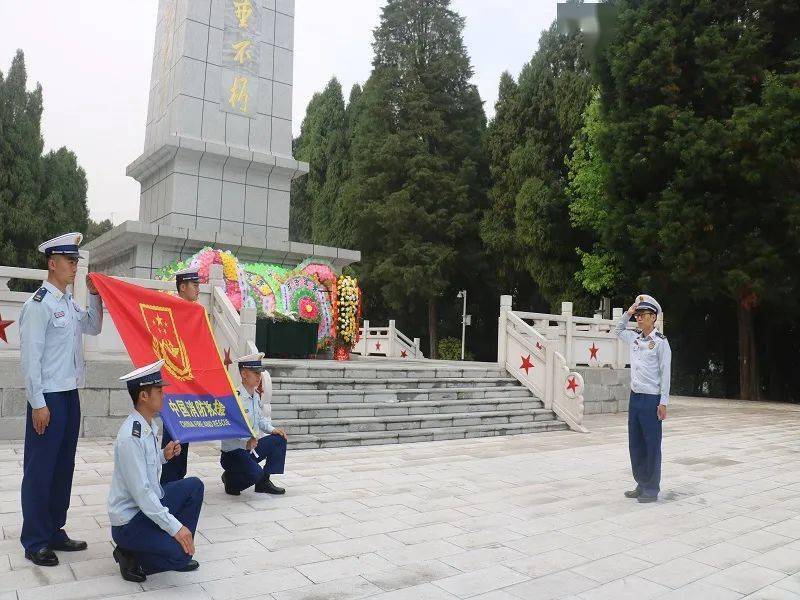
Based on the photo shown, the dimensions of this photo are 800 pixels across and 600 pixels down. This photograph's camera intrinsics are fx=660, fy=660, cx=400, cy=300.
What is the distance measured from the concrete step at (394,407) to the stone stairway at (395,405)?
0.04ft

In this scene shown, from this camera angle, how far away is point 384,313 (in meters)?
29.4

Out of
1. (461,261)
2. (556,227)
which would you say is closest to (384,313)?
(461,261)

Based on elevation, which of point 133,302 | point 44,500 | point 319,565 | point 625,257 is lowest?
point 319,565

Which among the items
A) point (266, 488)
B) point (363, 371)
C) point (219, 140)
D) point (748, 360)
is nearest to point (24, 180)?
point (219, 140)

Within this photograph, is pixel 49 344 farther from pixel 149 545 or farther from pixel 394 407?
pixel 394 407

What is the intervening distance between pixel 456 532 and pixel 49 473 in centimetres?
256

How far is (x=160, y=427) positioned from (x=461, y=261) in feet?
71.5

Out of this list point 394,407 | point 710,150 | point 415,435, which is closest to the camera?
point 415,435

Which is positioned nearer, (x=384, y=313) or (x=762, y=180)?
(x=762, y=180)

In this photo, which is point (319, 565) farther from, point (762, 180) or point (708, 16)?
point (708, 16)

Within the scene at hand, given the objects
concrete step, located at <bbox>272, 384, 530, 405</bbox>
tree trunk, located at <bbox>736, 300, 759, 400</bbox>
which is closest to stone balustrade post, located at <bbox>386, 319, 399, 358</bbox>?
concrete step, located at <bbox>272, 384, 530, 405</bbox>

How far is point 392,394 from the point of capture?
9523mm

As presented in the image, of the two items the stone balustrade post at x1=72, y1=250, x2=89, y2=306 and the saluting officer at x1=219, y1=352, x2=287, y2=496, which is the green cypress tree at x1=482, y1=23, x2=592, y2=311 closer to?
the stone balustrade post at x1=72, y1=250, x2=89, y2=306

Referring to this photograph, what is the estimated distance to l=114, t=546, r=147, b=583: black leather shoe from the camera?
3.40 meters
